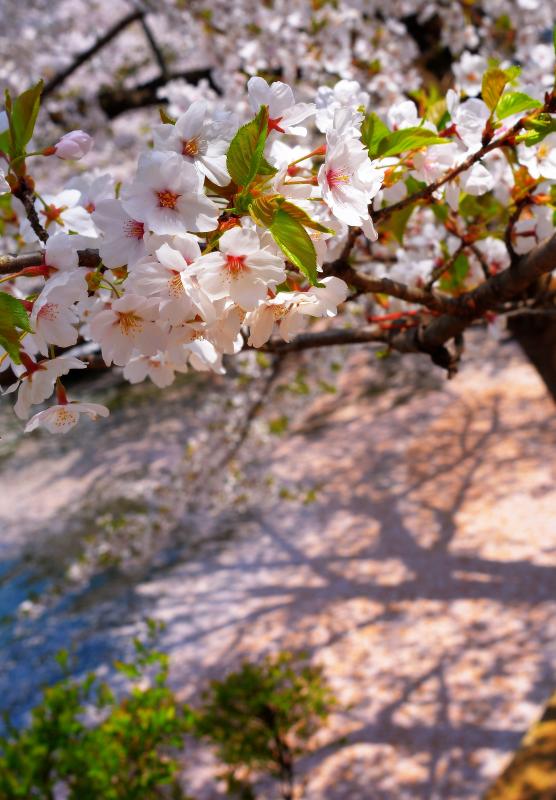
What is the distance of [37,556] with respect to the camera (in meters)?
4.85

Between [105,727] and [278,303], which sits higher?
[278,303]

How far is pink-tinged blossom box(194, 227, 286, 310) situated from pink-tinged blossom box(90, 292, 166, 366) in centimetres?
5

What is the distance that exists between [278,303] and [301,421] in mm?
5052

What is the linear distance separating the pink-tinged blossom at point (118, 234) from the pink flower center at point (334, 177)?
0.15 m

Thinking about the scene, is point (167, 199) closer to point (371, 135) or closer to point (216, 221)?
point (216, 221)

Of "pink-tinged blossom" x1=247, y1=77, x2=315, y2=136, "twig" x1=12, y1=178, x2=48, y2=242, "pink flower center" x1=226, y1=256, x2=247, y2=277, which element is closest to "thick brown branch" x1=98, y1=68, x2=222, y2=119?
"twig" x1=12, y1=178, x2=48, y2=242

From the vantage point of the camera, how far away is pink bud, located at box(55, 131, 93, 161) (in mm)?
695

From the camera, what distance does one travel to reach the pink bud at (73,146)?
0.70 metres

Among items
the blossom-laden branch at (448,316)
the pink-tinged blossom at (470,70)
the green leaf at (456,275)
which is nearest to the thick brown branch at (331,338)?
the blossom-laden branch at (448,316)

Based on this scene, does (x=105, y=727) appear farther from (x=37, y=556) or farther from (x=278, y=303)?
(x=37, y=556)

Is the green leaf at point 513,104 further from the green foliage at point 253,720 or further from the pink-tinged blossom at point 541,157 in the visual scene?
the green foliage at point 253,720

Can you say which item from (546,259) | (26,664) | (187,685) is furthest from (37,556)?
(546,259)

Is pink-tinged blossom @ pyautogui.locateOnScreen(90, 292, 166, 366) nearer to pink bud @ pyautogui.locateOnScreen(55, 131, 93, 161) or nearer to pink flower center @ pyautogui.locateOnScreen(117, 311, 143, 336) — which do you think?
pink flower center @ pyautogui.locateOnScreen(117, 311, 143, 336)

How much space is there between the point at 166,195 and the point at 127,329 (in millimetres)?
129
